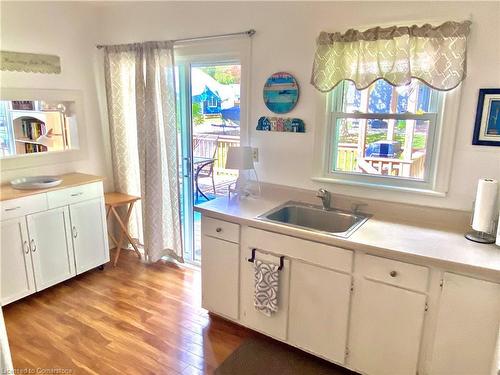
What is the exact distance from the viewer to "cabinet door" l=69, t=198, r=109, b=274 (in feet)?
10.1

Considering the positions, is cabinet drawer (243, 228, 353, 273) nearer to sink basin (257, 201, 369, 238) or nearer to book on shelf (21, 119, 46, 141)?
sink basin (257, 201, 369, 238)

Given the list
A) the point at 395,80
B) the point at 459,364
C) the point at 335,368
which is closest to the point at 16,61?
the point at 395,80

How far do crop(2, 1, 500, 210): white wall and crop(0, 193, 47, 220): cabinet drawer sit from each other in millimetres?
780

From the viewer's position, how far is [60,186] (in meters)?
2.91

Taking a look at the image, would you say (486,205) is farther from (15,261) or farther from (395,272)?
(15,261)

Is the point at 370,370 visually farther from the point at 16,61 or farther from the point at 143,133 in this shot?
the point at 16,61

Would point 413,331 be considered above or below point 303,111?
below

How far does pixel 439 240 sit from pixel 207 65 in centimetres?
222

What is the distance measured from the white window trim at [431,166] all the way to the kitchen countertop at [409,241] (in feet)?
0.74

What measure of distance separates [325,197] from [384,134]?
578 millimetres

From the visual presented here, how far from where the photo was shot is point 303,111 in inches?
101

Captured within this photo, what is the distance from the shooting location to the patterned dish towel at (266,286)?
7.22 feet

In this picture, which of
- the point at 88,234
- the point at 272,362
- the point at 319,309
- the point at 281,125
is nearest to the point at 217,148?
the point at 281,125

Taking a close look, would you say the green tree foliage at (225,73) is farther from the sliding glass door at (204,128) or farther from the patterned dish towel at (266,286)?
the patterned dish towel at (266,286)
